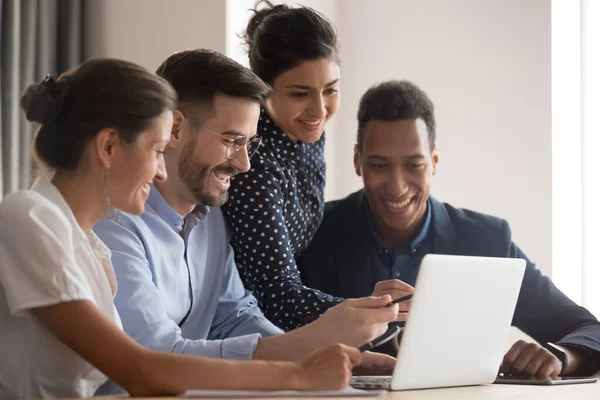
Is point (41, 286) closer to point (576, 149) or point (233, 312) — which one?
point (233, 312)

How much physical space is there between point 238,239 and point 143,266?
42cm

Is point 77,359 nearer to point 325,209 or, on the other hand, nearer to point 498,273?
point 498,273

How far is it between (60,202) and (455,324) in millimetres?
703

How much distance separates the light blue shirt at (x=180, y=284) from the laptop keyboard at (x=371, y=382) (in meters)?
0.21

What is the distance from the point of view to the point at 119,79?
4.56 ft

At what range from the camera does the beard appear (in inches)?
73.4

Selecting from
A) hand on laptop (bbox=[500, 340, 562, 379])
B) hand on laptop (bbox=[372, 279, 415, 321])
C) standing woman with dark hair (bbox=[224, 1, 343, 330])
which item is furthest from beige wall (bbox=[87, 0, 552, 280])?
hand on laptop (bbox=[372, 279, 415, 321])

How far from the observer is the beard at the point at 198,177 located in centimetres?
186

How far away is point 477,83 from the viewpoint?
3984mm

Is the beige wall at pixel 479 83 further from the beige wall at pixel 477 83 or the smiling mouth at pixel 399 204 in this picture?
the smiling mouth at pixel 399 204

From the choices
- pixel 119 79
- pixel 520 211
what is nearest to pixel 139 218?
pixel 119 79

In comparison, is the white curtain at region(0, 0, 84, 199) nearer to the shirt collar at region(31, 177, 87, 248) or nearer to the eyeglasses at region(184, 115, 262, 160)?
the eyeglasses at region(184, 115, 262, 160)

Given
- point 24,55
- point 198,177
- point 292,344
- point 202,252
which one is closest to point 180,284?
point 202,252

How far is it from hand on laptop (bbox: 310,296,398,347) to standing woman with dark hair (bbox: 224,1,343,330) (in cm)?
32
